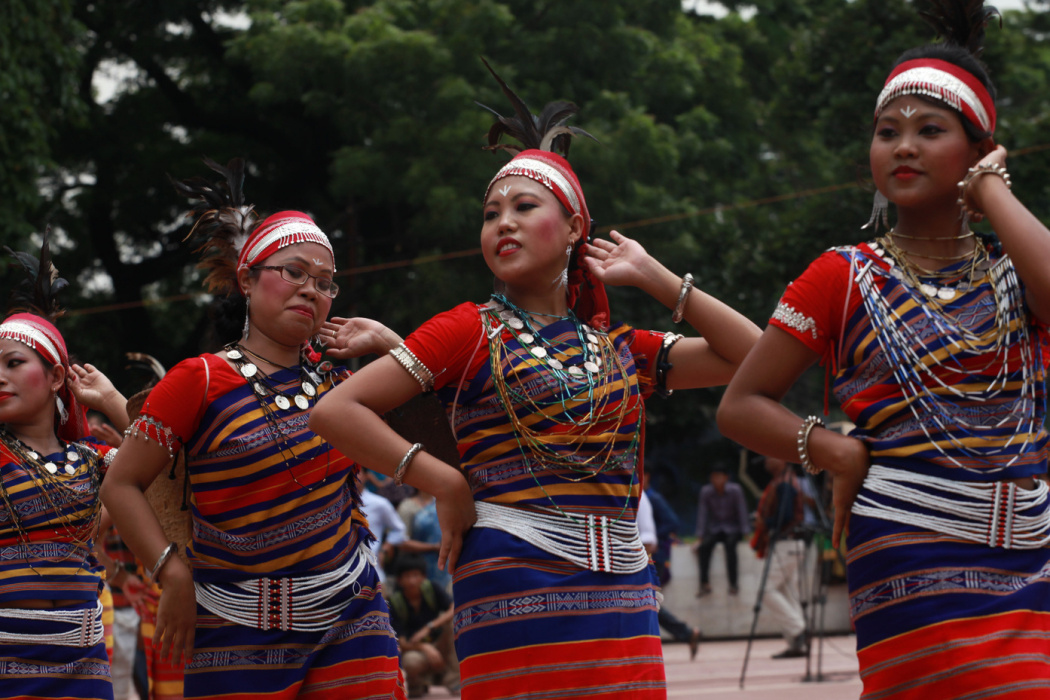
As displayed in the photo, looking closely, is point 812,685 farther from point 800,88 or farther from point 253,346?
point 800,88

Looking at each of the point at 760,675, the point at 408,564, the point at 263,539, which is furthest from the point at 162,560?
the point at 760,675

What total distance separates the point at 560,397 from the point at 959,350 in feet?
3.47

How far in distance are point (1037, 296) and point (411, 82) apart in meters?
13.9

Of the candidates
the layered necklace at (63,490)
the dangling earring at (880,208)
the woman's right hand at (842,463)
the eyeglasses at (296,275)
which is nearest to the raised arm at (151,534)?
the eyeglasses at (296,275)

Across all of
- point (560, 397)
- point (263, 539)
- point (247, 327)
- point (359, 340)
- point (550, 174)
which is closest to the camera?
point (560, 397)

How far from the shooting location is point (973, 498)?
2.79m

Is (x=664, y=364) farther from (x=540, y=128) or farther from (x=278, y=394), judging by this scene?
(x=278, y=394)

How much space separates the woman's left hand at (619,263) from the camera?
344cm

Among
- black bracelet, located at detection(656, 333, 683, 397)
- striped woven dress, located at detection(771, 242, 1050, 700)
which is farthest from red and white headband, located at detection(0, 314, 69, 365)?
striped woven dress, located at detection(771, 242, 1050, 700)

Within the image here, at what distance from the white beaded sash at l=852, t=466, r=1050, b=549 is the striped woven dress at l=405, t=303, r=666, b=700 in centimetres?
78

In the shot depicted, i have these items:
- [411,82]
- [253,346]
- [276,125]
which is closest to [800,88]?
[411,82]

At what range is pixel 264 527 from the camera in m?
3.85

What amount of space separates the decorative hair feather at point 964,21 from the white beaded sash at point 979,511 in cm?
119

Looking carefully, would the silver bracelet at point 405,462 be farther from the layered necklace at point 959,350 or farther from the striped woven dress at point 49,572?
the striped woven dress at point 49,572
